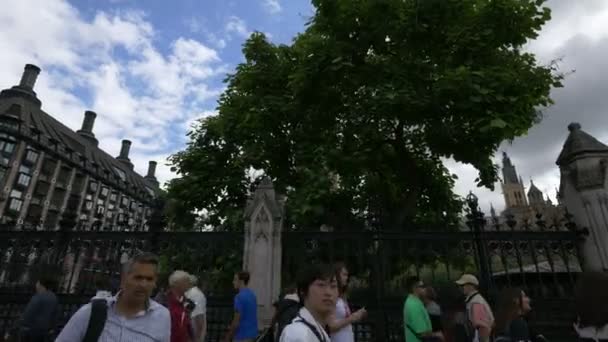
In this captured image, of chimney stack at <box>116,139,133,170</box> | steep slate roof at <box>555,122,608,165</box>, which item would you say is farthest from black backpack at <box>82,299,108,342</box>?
chimney stack at <box>116,139,133,170</box>

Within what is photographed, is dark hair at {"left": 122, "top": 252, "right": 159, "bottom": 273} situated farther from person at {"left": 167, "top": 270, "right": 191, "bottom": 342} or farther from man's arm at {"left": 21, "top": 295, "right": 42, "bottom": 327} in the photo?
man's arm at {"left": 21, "top": 295, "right": 42, "bottom": 327}

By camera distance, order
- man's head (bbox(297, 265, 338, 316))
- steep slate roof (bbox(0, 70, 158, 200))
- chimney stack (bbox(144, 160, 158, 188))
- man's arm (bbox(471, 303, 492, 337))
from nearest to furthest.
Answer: man's head (bbox(297, 265, 338, 316)) < man's arm (bbox(471, 303, 492, 337)) < steep slate roof (bbox(0, 70, 158, 200)) < chimney stack (bbox(144, 160, 158, 188))

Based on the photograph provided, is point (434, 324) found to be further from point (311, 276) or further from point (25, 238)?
point (25, 238)

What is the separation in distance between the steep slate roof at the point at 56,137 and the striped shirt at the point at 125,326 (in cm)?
5064

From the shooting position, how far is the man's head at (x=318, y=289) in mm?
2127

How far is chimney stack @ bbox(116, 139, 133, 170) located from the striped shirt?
80601mm

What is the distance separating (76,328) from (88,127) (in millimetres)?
73007

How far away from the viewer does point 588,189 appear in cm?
729

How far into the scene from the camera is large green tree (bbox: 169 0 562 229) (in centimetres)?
877

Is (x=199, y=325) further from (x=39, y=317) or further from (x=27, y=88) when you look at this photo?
(x=27, y=88)

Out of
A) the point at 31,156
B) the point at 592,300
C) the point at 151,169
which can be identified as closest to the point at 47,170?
the point at 31,156

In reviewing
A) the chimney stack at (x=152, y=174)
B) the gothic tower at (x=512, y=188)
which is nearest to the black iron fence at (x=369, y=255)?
the chimney stack at (x=152, y=174)

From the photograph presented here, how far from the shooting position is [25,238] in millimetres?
8375

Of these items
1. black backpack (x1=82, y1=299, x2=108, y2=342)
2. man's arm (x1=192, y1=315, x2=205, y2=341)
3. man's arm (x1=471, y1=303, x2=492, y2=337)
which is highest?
black backpack (x1=82, y1=299, x2=108, y2=342)
